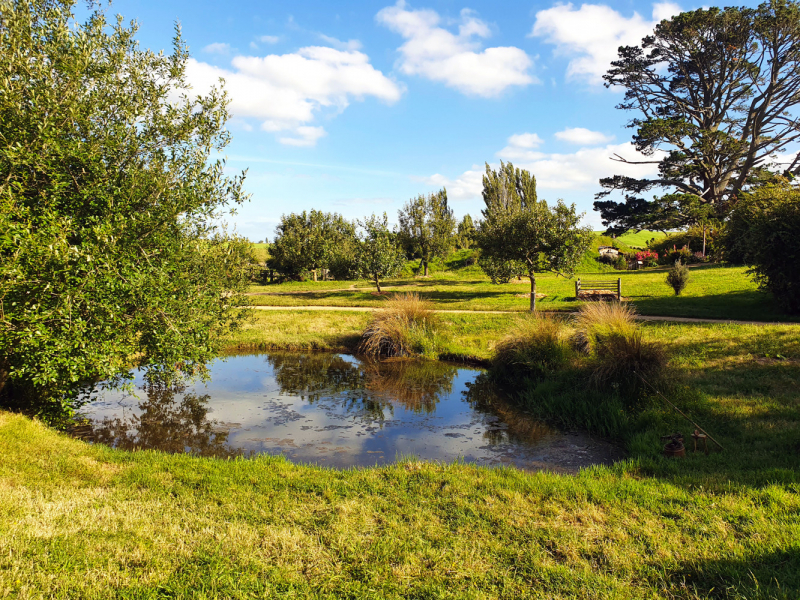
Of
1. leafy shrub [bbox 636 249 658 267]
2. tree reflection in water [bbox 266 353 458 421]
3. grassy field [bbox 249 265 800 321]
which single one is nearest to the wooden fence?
grassy field [bbox 249 265 800 321]

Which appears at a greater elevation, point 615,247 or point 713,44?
point 713,44

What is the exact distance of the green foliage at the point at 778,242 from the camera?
1524 centimetres

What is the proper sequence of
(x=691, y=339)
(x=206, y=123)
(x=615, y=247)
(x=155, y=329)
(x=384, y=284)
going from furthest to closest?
(x=615, y=247)
(x=384, y=284)
(x=691, y=339)
(x=206, y=123)
(x=155, y=329)

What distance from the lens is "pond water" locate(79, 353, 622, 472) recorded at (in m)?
8.73

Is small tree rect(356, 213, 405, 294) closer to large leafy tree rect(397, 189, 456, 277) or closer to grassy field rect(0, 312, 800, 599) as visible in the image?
large leafy tree rect(397, 189, 456, 277)

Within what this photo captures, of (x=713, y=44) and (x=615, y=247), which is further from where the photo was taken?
(x=615, y=247)

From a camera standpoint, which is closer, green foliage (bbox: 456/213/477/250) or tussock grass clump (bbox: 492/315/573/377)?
tussock grass clump (bbox: 492/315/573/377)

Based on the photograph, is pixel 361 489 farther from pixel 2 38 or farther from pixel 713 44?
pixel 713 44

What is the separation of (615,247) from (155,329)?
4444cm

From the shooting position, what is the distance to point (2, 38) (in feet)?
22.3

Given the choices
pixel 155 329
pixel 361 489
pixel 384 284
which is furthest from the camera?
pixel 384 284

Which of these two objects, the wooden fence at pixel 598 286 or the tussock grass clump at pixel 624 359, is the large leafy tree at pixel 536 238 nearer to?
the wooden fence at pixel 598 286

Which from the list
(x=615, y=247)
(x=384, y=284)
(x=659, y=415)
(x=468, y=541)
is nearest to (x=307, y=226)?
(x=384, y=284)

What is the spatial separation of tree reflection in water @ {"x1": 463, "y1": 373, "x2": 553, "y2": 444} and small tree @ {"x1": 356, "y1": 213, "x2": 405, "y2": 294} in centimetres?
1727
